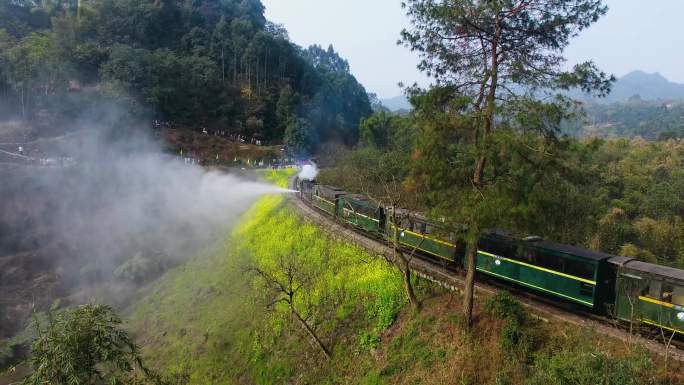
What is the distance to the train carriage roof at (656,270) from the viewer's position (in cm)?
1157

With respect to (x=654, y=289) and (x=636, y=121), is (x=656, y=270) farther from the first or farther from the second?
(x=636, y=121)

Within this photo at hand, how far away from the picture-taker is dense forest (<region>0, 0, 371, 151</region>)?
55.4 m

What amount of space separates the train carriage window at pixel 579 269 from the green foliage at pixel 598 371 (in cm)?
447

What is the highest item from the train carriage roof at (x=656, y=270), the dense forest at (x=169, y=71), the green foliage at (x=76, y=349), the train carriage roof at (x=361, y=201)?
the dense forest at (x=169, y=71)

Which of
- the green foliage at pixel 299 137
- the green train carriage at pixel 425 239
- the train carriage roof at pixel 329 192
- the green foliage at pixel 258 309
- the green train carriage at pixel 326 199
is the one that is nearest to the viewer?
the green foliage at pixel 258 309

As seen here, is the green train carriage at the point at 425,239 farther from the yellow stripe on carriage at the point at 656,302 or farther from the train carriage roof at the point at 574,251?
the yellow stripe on carriage at the point at 656,302

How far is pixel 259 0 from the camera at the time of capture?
121750 millimetres

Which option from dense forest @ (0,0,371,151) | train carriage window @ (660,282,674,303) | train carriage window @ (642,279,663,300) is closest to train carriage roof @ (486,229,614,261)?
train carriage window @ (642,279,663,300)

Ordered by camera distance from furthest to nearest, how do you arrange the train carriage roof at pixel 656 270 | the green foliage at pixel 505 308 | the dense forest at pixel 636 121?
the dense forest at pixel 636 121 → the green foliage at pixel 505 308 → the train carriage roof at pixel 656 270

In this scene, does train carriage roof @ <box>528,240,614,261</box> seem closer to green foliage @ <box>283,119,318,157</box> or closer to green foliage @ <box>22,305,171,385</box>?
green foliage @ <box>22,305,171,385</box>

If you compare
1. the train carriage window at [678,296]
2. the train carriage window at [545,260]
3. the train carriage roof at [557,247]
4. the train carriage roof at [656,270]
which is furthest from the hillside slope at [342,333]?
the train carriage roof at [557,247]

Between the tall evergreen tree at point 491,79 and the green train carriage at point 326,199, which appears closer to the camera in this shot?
the tall evergreen tree at point 491,79

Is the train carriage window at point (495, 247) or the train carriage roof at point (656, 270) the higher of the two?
the train carriage roof at point (656, 270)

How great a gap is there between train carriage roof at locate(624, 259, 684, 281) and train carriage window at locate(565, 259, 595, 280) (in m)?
0.94
